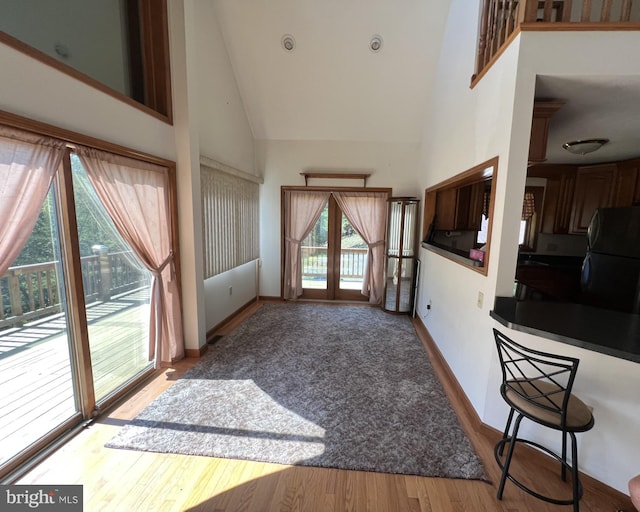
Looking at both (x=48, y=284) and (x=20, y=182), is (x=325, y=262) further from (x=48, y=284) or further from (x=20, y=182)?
(x=20, y=182)

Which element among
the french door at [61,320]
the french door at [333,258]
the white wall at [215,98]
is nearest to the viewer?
the french door at [61,320]

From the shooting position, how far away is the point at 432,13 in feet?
10.3

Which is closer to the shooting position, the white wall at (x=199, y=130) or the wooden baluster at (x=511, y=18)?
the wooden baluster at (x=511, y=18)

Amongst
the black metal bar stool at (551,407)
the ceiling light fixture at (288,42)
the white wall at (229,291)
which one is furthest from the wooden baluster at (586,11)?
the white wall at (229,291)

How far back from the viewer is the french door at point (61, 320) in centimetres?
165

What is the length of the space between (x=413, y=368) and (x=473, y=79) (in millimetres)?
2630

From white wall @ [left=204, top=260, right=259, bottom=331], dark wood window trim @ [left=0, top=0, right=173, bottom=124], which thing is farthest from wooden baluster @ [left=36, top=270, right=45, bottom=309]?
white wall @ [left=204, top=260, right=259, bottom=331]

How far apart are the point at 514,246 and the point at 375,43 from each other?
298cm

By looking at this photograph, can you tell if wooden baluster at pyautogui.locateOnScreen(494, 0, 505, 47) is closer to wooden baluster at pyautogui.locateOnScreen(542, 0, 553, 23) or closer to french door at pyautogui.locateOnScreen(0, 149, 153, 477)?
wooden baluster at pyautogui.locateOnScreen(542, 0, 553, 23)

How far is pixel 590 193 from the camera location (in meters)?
3.54

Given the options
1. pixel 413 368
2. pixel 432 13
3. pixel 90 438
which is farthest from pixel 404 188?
pixel 90 438

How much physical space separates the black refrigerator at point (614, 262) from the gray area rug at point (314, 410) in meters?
1.52

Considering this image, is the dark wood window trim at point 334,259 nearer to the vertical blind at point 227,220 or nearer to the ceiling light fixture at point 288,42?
the vertical blind at point 227,220

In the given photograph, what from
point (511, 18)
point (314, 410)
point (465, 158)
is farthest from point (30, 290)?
point (511, 18)
